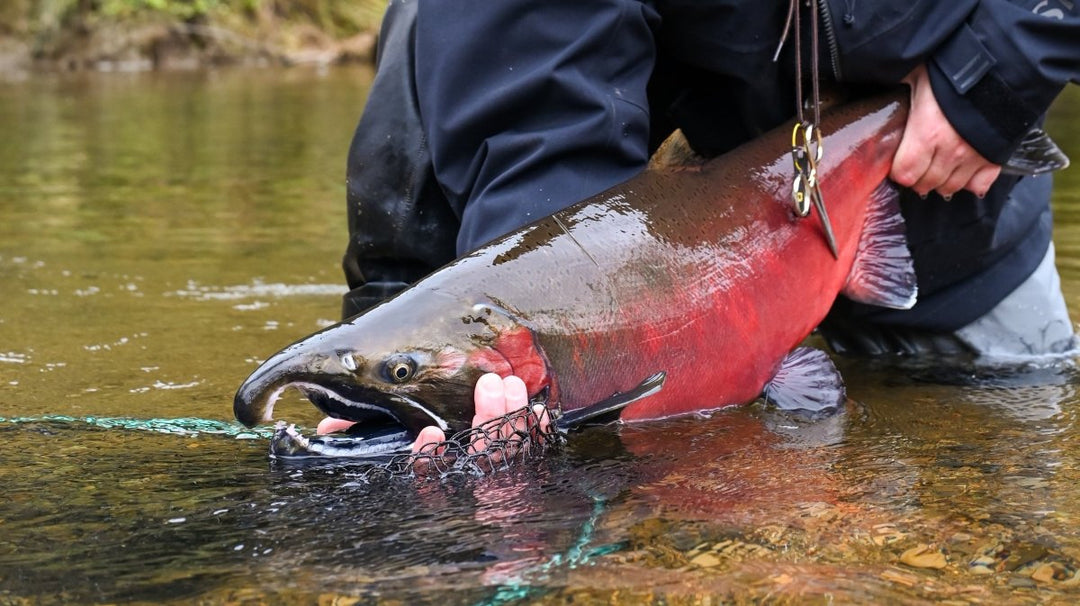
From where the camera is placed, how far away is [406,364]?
2.43m

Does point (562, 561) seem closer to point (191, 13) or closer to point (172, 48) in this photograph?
point (172, 48)

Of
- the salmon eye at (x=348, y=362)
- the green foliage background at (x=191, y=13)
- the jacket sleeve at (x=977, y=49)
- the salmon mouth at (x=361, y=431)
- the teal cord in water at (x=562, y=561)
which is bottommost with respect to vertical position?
the teal cord in water at (x=562, y=561)

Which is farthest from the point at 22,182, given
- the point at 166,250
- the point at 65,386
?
the point at 65,386

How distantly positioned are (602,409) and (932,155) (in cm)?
121

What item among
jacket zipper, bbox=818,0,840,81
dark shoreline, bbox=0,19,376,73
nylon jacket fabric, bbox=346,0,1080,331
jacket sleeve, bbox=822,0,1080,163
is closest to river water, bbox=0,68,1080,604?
nylon jacket fabric, bbox=346,0,1080,331

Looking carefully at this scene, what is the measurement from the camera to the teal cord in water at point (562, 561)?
190 centimetres

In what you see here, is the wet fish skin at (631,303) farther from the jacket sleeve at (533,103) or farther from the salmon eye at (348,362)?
the jacket sleeve at (533,103)

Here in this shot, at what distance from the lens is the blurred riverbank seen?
71.1ft

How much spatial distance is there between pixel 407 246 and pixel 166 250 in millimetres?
2664

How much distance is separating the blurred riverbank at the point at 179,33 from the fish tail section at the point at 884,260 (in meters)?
19.5

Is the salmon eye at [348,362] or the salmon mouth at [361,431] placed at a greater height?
the salmon eye at [348,362]

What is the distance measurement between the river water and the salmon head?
0.15 meters

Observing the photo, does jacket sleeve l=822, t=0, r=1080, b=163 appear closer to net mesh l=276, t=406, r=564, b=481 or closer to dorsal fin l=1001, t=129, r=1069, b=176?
dorsal fin l=1001, t=129, r=1069, b=176

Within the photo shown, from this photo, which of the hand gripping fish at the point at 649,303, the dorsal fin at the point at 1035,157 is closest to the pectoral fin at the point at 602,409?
the hand gripping fish at the point at 649,303
